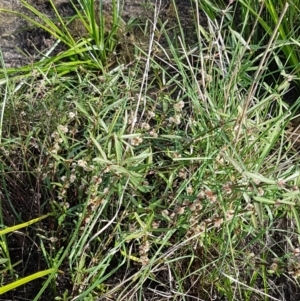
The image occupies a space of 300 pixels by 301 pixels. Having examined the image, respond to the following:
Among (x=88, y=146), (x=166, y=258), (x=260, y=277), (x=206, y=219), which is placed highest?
(x=88, y=146)

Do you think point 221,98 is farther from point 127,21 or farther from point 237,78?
point 127,21

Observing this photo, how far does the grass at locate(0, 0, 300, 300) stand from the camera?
144 centimetres

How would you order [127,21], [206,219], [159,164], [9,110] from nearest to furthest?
[206,219], [159,164], [9,110], [127,21]

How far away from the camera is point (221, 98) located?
1636 mm

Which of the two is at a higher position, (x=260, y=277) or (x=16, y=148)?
(x=16, y=148)

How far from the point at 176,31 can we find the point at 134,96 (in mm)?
437

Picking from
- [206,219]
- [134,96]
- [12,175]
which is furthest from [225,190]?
[12,175]

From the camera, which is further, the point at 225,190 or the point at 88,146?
the point at 88,146

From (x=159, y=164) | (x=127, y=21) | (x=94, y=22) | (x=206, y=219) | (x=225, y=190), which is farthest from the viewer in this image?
(x=127, y=21)

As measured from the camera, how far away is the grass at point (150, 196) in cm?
144

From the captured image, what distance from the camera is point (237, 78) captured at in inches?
62.8

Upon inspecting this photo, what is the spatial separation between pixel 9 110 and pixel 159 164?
0.45m

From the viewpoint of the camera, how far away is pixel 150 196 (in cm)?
166

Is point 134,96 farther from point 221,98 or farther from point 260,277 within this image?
point 260,277
